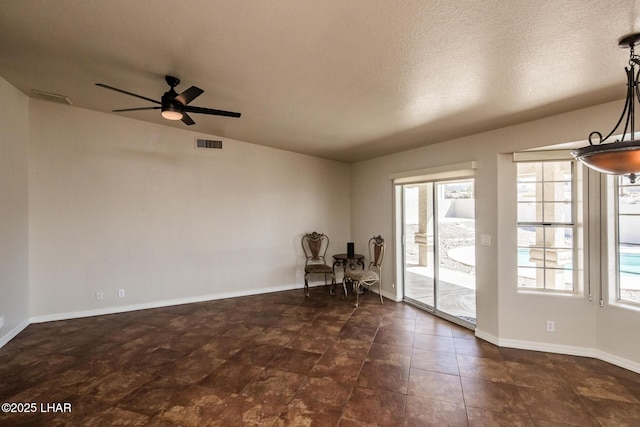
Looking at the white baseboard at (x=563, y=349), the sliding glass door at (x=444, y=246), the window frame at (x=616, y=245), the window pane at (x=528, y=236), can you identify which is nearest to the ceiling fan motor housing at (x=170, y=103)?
the sliding glass door at (x=444, y=246)

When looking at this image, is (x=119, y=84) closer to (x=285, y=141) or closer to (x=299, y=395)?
(x=285, y=141)

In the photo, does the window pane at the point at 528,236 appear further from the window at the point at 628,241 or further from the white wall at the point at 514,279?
the window at the point at 628,241

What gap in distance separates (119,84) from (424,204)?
4.36 meters

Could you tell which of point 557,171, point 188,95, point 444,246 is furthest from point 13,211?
point 557,171

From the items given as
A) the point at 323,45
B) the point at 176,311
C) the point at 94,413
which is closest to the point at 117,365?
the point at 94,413

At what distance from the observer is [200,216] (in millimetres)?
4773

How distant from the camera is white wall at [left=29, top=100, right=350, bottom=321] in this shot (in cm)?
386

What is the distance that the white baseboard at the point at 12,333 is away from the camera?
3.17 metres

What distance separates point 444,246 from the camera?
4.17 meters

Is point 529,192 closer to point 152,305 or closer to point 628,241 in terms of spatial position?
point 628,241

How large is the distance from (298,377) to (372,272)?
242 centimetres

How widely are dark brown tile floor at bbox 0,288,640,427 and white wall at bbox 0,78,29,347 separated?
0.37 meters

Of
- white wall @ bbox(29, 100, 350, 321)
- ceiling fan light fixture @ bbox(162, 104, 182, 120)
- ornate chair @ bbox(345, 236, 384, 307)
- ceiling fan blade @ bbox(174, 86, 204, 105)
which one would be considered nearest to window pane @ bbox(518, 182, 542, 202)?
ornate chair @ bbox(345, 236, 384, 307)


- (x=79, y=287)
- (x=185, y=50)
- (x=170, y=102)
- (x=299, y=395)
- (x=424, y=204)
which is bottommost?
(x=299, y=395)
